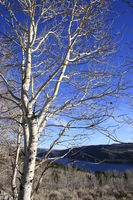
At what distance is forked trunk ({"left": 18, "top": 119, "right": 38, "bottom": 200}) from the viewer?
98.3 inches

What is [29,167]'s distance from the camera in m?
2.56

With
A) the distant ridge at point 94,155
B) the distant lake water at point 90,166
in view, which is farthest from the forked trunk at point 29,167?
the distant ridge at point 94,155

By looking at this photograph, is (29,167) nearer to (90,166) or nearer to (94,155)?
(94,155)

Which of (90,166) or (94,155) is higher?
(90,166)

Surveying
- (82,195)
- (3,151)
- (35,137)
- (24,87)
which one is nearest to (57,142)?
(35,137)

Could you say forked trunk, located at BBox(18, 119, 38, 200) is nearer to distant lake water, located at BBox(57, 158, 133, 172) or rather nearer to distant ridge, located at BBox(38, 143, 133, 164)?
distant lake water, located at BBox(57, 158, 133, 172)

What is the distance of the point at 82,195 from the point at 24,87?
94.5ft

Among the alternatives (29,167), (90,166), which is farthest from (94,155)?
(90,166)

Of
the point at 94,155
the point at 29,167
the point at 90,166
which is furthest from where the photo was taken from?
the point at 90,166

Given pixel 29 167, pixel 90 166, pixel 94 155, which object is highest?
pixel 90 166

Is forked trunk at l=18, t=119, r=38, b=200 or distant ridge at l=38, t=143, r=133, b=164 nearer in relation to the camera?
forked trunk at l=18, t=119, r=38, b=200

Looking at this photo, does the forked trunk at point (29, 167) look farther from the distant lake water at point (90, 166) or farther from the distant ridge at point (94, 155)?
the distant ridge at point (94, 155)

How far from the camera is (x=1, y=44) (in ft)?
12.1

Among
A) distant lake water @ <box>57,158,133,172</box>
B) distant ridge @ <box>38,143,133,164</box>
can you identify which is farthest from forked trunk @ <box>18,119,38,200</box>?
distant ridge @ <box>38,143,133,164</box>
